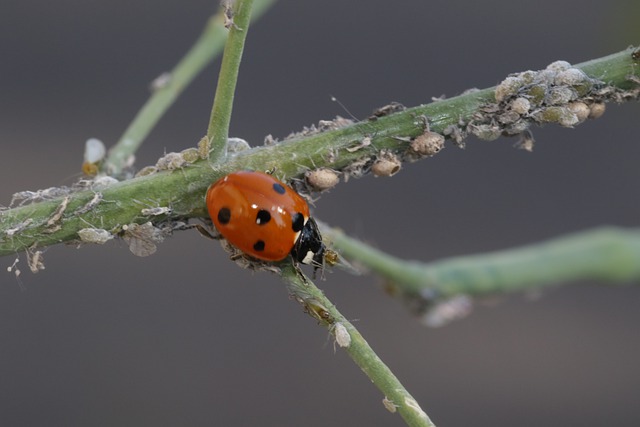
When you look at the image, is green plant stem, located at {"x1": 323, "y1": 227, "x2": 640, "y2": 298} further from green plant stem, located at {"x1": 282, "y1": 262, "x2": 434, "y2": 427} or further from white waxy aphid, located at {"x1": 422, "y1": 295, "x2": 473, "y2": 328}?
green plant stem, located at {"x1": 282, "y1": 262, "x2": 434, "y2": 427}

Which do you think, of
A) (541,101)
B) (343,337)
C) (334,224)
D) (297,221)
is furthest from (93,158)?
(334,224)

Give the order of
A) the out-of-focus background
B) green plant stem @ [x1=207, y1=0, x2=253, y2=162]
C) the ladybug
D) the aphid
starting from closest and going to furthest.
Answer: green plant stem @ [x1=207, y1=0, x2=253, y2=162]
the ladybug
the aphid
the out-of-focus background

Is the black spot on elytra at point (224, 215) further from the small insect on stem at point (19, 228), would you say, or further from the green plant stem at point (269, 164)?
the small insect on stem at point (19, 228)

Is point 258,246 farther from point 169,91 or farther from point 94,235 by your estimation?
point 169,91

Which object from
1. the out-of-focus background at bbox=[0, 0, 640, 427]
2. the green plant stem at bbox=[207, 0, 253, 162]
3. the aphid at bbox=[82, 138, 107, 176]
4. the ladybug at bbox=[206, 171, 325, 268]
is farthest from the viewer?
the out-of-focus background at bbox=[0, 0, 640, 427]

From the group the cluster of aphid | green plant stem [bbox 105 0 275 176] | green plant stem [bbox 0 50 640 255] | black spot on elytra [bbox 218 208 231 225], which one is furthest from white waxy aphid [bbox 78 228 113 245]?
the cluster of aphid

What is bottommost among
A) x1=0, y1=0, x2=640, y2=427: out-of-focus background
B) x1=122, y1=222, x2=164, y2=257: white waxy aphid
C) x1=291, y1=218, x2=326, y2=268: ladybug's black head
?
x1=291, y1=218, x2=326, y2=268: ladybug's black head

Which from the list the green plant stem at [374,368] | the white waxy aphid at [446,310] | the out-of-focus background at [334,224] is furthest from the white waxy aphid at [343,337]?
the out-of-focus background at [334,224]
